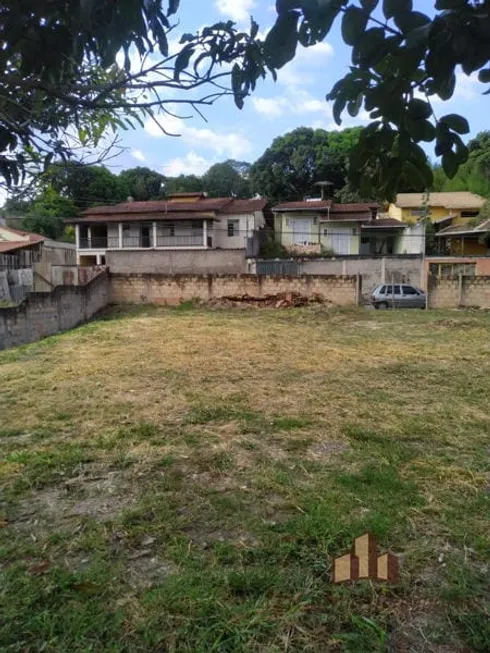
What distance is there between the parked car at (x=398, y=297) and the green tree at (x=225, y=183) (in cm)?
2528

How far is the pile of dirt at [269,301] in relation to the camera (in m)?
15.9

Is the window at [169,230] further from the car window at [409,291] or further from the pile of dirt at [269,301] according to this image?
the car window at [409,291]

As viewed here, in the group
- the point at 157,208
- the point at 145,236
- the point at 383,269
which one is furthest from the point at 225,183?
the point at 383,269

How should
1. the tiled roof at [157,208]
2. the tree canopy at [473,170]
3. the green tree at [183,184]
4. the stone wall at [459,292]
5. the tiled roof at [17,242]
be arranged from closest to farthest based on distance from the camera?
1. the tree canopy at [473,170]
2. the stone wall at [459,292]
3. the tiled roof at [17,242]
4. the tiled roof at [157,208]
5. the green tree at [183,184]

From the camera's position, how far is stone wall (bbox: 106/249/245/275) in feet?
64.0

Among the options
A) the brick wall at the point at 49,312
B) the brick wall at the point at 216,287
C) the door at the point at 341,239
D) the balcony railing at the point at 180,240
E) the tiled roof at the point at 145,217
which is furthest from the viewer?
the door at the point at 341,239

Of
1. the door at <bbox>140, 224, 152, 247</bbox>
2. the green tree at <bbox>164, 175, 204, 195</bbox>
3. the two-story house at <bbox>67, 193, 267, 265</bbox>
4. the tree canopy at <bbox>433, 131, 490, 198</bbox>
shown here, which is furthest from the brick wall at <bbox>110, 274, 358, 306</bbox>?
the green tree at <bbox>164, 175, 204, 195</bbox>

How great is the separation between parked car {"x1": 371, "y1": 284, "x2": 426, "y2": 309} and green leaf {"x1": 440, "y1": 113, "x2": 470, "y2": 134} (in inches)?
609

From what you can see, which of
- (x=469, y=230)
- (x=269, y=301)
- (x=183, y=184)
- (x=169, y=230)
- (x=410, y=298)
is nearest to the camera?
(x=410, y=298)

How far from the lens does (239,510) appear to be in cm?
247

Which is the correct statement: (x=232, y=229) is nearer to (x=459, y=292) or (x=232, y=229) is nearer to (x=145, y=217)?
(x=145, y=217)

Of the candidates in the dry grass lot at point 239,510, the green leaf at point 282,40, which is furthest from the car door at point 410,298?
the green leaf at point 282,40

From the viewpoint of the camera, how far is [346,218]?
82.1 ft

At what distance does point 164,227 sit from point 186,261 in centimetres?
634
